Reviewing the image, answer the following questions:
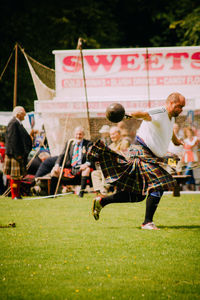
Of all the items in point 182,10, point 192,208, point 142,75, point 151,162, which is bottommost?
point 192,208

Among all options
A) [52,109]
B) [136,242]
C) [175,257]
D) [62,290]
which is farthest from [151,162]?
[52,109]

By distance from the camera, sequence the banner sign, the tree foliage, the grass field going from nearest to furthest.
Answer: the grass field
the banner sign
the tree foliage

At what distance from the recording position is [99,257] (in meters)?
3.53

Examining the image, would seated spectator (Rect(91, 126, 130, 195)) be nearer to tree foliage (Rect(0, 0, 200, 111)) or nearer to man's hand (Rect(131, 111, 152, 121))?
man's hand (Rect(131, 111, 152, 121))

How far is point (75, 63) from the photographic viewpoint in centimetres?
955

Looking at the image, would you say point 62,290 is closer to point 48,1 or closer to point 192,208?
point 192,208

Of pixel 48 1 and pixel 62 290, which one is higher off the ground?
pixel 48 1

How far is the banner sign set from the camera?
377 inches

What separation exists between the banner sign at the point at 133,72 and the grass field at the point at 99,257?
4.14 metres

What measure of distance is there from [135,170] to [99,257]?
1381mm

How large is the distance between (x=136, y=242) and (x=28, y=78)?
640cm

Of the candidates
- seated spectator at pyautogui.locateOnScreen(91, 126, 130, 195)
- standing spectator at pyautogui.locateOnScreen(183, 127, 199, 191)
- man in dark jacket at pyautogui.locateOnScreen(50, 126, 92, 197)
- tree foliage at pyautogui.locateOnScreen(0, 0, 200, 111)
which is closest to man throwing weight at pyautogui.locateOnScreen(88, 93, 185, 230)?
seated spectator at pyautogui.locateOnScreen(91, 126, 130, 195)

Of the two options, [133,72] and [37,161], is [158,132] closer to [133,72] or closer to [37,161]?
[133,72]

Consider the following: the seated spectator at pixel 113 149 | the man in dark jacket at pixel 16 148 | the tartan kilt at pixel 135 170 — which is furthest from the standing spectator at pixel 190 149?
the tartan kilt at pixel 135 170
